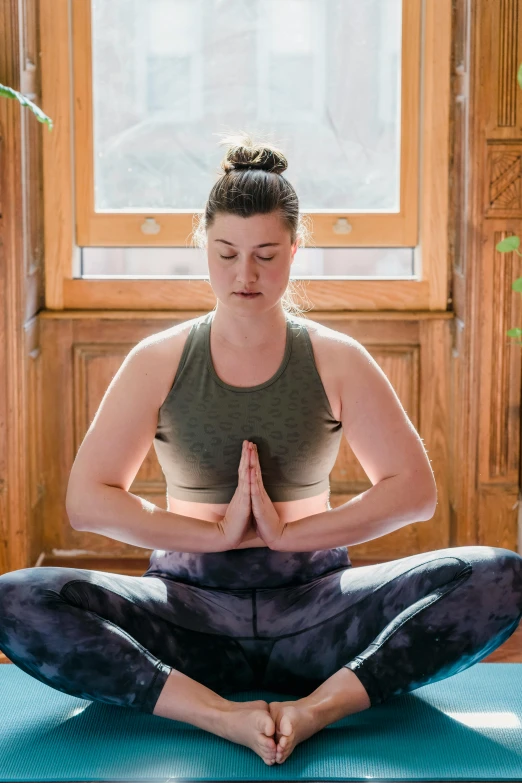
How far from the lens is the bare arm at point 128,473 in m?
1.93

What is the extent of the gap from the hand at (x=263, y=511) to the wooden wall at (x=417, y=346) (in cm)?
112

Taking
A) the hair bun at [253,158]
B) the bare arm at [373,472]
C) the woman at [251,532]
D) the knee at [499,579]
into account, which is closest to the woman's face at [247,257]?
the woman at [251,532]

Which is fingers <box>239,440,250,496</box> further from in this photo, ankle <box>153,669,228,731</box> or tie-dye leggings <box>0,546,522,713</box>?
ankle <box>153,669,228,731</box>

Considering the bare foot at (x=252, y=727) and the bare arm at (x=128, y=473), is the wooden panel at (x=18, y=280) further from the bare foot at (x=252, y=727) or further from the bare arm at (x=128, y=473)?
the bare foot at (x=252, y=727)

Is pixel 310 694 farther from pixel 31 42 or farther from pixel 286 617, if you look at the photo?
pixel 31 42

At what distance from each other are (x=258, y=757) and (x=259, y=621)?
0.28 meters

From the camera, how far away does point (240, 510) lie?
189 cm

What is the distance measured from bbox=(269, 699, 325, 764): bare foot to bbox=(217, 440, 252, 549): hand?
0.30 m

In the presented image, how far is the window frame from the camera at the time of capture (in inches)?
116

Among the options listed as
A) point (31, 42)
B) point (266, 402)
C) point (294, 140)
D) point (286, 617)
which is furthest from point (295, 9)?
point (286, 617)

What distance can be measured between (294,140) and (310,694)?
67.1 inches

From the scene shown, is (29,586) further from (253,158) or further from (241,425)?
(253,158)

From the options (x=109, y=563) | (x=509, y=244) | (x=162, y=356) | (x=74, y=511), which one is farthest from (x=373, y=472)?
(x=109, y=563)

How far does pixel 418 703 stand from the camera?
6.40 feet
